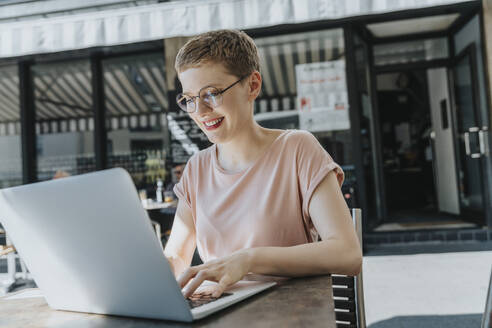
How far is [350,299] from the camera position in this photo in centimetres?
140

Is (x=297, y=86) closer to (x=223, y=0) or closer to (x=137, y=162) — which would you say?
(x=223, y=0)

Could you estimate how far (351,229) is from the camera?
998 millimetres

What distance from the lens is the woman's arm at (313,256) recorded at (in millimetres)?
822

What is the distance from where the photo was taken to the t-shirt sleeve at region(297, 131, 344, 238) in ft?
3.55

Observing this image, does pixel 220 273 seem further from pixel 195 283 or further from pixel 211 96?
pixel 211 96

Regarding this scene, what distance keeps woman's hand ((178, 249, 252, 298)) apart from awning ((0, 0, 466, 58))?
3221 mm

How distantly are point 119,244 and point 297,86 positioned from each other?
4.60 m

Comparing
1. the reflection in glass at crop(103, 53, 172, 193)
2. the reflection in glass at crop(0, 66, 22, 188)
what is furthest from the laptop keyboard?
the reflection in glass at crop(0, 66, 22, 188)

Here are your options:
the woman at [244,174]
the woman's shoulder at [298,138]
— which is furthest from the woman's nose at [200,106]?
the woman's shoulder at [298,138]

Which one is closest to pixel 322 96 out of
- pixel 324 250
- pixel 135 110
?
pixel 135 110

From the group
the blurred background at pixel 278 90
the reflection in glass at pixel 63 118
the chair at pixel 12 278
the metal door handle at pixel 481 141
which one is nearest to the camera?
the chair at pixel 12 278

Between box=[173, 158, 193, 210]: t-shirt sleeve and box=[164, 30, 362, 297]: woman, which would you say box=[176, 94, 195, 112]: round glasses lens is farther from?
box=[173, 158, 193, 210]: t-shirt sleeve

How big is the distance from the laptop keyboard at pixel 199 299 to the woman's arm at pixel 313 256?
0.01 meters

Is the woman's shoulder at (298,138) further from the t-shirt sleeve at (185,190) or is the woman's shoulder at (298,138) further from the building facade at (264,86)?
the building facade at (264,86)
